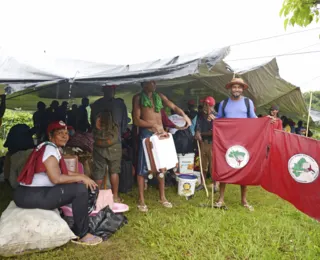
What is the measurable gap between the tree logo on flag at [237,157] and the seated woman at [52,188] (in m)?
A: 2.21

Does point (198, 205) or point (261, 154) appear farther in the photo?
point (198, 205)

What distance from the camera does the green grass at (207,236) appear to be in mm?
3109

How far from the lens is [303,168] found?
3.71 metres

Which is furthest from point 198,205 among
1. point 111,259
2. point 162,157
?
point 111,259

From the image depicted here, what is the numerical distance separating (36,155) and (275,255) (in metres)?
2.68

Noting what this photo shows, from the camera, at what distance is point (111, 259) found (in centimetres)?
300

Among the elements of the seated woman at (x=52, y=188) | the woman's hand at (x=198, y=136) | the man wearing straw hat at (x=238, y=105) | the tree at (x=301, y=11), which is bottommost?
the seated woman at (x=52, y=188)

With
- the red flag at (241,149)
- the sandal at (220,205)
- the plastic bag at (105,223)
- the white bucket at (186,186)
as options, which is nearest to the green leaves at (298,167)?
the red flag at (241,149)

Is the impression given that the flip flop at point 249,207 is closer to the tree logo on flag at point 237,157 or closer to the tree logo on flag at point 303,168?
the tree logo on flag at point 237,157

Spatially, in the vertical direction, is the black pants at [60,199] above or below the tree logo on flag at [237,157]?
below

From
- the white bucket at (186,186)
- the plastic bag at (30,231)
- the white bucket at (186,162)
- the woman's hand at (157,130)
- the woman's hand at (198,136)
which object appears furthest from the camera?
the woman's hand at (198,136)

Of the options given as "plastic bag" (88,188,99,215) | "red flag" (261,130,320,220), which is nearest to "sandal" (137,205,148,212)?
"plastic bag" (88,188,99,215)

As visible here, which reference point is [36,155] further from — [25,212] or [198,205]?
[198,205]

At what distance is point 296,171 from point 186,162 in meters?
2.17
